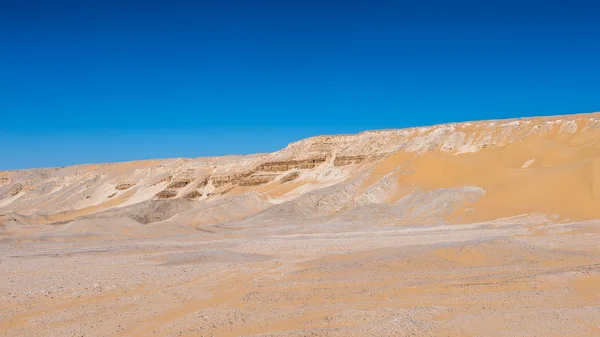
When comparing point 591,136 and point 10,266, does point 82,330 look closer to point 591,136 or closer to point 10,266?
point 10,266

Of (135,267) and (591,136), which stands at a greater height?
(591,136)

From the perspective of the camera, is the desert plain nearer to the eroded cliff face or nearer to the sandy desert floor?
the sandy desert floor

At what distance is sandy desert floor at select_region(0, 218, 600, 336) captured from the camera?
1160 centimetres

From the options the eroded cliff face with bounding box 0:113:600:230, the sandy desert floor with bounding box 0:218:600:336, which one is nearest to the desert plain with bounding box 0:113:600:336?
the sandy desert floor with bounding box 0:218:600:336

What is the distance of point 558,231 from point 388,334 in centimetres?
1975

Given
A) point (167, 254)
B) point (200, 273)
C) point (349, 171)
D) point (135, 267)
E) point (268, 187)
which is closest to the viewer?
point (200, 273)

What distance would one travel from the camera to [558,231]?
2728 centimetres

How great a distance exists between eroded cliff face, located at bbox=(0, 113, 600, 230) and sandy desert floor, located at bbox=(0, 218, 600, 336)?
10982mm

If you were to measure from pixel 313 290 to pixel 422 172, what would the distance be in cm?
3164

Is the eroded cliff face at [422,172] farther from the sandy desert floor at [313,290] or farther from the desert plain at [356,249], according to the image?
the sandy desert floor at [313,290]

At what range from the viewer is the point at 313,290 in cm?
1508

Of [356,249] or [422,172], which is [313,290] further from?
[422,172]

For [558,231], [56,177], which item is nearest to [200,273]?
[558,231]

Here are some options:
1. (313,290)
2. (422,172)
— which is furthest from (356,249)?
(422,172)
